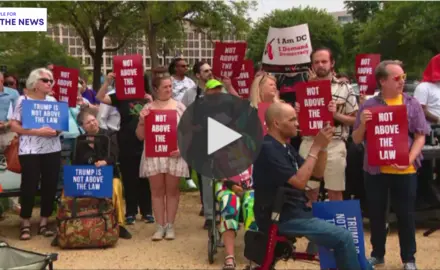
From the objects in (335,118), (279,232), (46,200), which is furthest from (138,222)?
(279,232)

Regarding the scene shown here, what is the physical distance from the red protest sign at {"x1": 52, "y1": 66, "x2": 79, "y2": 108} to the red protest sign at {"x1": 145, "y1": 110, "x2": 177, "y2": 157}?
1.43 metres

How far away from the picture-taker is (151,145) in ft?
21.1

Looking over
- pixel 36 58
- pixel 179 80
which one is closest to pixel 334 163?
pixel 179 80

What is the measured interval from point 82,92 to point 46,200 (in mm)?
3592

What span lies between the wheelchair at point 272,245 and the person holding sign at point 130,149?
3335 mm

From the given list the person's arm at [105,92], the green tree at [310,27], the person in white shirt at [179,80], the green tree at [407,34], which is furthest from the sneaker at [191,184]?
the green tree at [310,27]

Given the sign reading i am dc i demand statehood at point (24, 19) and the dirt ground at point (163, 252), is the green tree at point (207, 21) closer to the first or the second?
the sign reading i am dc i demand statehood at point (24, 19)

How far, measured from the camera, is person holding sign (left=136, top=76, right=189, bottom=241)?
260 inches

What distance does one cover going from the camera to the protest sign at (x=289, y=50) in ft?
27.4

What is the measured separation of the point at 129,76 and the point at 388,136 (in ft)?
10.2

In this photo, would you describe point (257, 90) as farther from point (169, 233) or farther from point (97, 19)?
point (97, 19)

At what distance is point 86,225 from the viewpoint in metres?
6.32

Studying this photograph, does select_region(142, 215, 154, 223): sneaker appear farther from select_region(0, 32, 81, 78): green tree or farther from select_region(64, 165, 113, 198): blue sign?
select_region(0, 32, 81, 78): green tree
